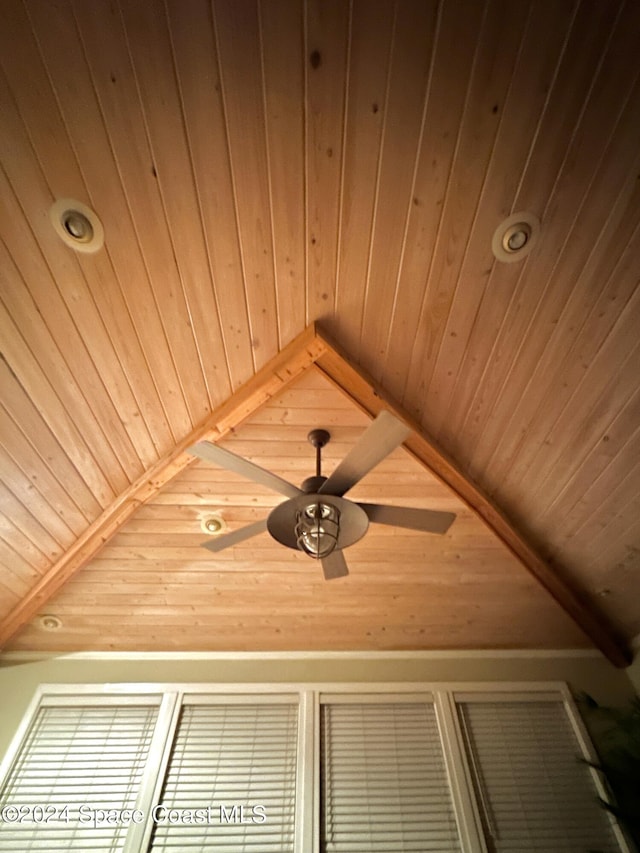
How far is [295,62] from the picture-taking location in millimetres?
1245

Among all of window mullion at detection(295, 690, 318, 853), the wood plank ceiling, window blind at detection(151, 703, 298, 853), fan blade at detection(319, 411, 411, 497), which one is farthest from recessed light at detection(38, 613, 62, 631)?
fan blade at detection(319, 411, 411, 497)

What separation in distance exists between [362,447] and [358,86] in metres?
1.08

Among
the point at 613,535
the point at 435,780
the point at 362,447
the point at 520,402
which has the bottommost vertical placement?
the point at 435,780

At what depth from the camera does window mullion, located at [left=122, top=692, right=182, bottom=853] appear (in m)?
2.29

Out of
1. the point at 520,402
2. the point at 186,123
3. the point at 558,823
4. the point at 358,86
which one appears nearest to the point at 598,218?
the point at 520,402

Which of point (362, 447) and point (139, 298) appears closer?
point (362, 447)

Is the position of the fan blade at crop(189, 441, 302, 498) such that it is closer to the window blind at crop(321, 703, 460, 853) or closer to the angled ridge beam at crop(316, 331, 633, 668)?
the angled ridge beam at crop(316, 331, 633, 668)

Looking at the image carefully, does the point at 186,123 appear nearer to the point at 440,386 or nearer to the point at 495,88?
the point at 495,88

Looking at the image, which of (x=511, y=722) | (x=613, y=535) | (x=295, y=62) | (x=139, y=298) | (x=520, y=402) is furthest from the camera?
(x=511, y=722)

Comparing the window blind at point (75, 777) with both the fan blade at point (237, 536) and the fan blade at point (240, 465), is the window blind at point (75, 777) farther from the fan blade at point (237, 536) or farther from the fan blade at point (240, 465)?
the fan blade at point (240, 465)

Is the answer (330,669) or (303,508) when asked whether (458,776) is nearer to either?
(330,669)

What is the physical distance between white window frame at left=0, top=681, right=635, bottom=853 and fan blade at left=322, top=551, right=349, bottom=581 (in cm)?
153

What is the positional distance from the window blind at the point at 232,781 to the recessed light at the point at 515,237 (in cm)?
283

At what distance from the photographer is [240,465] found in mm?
1509
